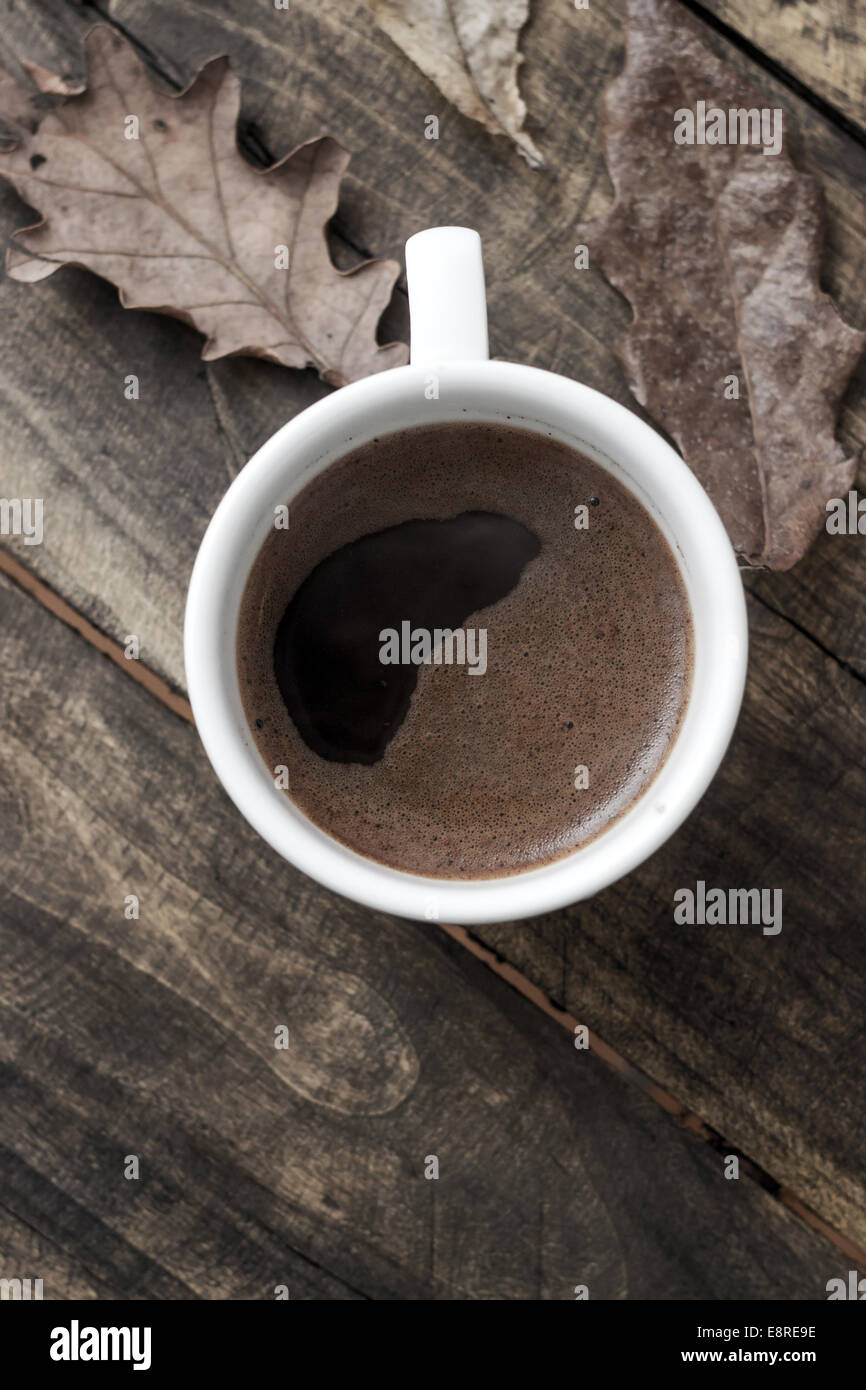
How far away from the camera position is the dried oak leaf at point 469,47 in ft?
2.71

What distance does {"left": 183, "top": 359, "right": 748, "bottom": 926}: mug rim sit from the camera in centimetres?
65

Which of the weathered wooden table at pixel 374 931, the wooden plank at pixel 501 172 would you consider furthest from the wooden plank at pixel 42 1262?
the wooden plank at pixel 501 172

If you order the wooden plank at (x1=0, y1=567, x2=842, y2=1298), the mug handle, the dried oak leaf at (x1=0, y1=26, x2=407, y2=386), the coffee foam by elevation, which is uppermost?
the dried oak leaf at (x1=0, y1=26, x2=407, y2=386)

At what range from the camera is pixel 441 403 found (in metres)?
0.67

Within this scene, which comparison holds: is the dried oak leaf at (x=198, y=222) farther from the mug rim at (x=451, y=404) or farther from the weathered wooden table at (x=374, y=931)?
the mug rim at (x=451, y=404)

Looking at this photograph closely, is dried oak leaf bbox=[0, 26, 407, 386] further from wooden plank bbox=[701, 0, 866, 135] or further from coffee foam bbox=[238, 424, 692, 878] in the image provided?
wooden plank bbox=[701, 0, 866, 135]

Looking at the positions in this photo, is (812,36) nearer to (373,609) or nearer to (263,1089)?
(373,609)

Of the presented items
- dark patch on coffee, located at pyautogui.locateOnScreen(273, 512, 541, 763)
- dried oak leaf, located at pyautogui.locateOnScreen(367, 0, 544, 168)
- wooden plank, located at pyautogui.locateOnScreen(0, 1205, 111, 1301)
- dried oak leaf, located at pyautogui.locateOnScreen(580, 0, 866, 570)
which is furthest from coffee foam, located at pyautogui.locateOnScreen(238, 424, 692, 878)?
wooden plank, located at pyautogui.locateOnScreen(0, 1205, 111, 1301)

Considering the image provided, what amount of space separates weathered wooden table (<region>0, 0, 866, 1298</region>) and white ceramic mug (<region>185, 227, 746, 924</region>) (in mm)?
206

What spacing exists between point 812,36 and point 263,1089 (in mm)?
969

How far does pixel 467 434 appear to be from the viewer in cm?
71

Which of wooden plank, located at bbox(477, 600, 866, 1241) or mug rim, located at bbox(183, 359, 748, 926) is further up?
mug rim, located at bbox(183, 359, 748, 926)

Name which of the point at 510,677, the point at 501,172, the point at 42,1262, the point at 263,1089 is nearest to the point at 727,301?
the point at 501,172
